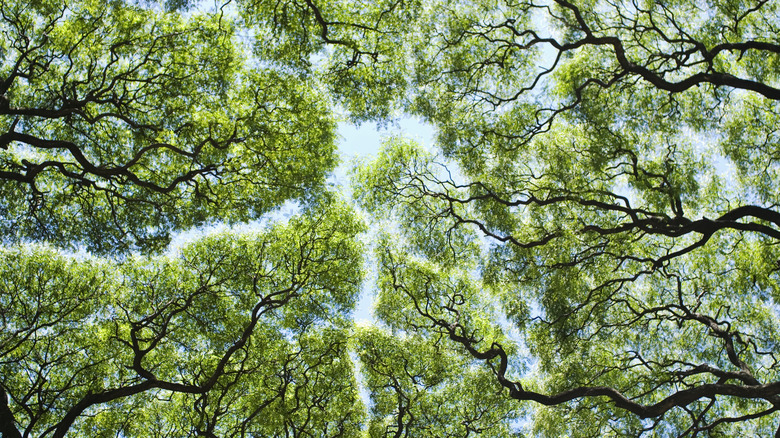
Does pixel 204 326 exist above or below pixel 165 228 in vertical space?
below

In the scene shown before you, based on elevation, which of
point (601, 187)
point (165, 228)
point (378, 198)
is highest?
point (378, 198)

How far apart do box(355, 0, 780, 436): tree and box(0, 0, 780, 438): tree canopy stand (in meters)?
0.07

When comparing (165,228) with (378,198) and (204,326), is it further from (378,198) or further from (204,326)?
(378,198)

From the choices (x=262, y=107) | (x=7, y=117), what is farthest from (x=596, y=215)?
(x=7, y=117)

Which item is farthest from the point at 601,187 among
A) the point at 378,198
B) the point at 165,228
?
the point at 165,228

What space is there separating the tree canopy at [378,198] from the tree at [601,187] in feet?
0.24

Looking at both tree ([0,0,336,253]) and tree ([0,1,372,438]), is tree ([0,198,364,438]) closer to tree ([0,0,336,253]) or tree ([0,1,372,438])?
tree ([0,1,372,438])

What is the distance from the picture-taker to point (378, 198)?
15.5 m

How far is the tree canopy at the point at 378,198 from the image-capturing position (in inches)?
479

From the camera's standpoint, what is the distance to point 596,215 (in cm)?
1363

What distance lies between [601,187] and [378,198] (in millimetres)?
5855

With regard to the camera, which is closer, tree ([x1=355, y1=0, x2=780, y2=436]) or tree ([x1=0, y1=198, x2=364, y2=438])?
tree ([x1=355, y1=0, x2=780, y2=436])

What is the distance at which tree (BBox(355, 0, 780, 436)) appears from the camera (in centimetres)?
1219

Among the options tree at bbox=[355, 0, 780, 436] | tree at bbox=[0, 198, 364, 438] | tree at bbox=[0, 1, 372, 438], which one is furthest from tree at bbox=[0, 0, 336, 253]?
tree at bbox=[355, 0, 780, 436]
